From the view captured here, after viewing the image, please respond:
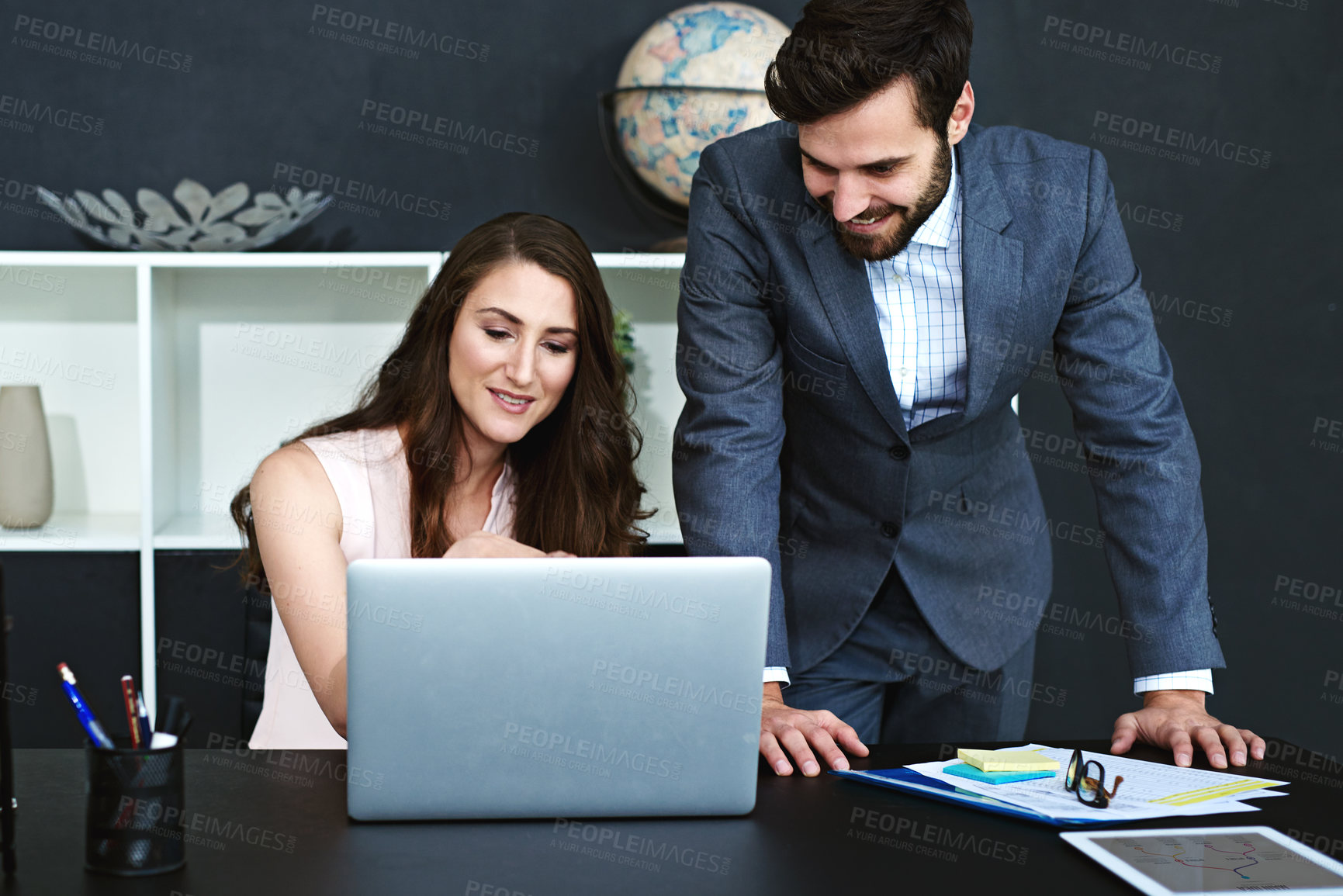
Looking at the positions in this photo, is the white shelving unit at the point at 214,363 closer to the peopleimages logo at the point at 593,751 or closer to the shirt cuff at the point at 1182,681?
the shirt cuff at the point at 1182,681

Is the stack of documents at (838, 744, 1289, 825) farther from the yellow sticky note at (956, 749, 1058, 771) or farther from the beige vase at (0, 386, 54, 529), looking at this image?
the beige vase at (0, 386, 54, 529)

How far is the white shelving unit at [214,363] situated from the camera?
8.55ft

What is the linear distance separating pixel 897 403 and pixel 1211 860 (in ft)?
2.71

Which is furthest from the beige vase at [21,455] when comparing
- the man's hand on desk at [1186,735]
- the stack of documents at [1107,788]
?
the man's hand on desk at [1186,735]

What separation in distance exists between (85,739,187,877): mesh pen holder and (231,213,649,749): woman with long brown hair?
2.35ft

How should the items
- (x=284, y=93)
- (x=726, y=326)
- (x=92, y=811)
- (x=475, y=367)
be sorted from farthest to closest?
(x=284, y=93)
(x=475, y=367)
(x=726, y=326)
(x=92, y=811)

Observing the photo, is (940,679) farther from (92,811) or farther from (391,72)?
(391,72)

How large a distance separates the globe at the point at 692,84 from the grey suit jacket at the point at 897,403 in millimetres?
528

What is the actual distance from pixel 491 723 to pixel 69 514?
2037mm

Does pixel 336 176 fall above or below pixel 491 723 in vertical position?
above

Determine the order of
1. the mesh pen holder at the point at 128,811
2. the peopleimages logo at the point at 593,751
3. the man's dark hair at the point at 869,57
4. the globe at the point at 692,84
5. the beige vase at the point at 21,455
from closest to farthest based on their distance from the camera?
the mesh pen holder at the point at 128,811, the peopleimages logo at the point at 593,751, the man's dark hair at the point at 869,57, the globe at the point at 692,84, the beige vase at the point at 21,455

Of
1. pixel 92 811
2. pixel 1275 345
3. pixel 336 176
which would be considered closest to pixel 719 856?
pixel 92 811

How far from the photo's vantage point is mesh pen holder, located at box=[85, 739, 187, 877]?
898mm

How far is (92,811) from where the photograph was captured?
35.7 inches
